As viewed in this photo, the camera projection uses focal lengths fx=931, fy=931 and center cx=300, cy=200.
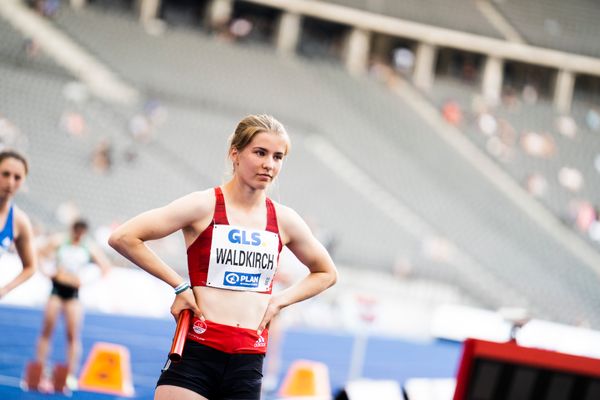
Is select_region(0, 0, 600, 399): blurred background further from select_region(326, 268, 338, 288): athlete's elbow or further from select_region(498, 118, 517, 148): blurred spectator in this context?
select_region(326, 268, 338, 288): athlete's elbow

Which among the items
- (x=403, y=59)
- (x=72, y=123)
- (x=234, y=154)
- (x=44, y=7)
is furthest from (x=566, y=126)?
(x=234, y=154)

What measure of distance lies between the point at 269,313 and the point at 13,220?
8.81ft

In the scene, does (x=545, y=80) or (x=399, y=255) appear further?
(x=545, y=80)

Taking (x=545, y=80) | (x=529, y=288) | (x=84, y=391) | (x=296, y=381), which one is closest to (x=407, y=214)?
(x=529, y=288)

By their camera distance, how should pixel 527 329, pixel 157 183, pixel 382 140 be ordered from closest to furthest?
pixel 527 329
pixel 157 183
pixel 382 140

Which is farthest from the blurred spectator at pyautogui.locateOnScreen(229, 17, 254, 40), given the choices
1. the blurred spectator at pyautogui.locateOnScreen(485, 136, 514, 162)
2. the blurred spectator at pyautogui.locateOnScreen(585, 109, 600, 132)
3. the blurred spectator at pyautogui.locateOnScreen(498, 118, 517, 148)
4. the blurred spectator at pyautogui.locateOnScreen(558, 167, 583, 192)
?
the blurred spectator at pyautogui.locateOnScreen(585, 109, 600, 132)

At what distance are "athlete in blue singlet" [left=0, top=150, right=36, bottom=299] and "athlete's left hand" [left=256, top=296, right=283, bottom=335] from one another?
7.35 ft

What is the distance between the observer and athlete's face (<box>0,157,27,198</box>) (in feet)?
18.4

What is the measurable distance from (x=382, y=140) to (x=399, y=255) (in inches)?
226

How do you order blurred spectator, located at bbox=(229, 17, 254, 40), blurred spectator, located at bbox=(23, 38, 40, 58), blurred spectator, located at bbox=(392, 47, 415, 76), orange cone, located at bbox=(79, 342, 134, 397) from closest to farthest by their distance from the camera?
1. orange cone, located at bbox=(79, 342, 134, 397)
2. blurred spectator, located at bbox=(23, 38, 40, 58)
3. blurred spectator, located at bbox=(229, 17, 254, 40)
4. blurred spectator, located at bbox=(392, 47, 415, 76)

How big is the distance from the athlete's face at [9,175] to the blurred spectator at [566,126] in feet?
101

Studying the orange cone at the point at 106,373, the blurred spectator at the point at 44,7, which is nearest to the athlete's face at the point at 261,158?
the orange cone at the point at 106,373

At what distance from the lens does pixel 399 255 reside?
26.2 m

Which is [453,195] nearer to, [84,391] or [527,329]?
[527,329]
